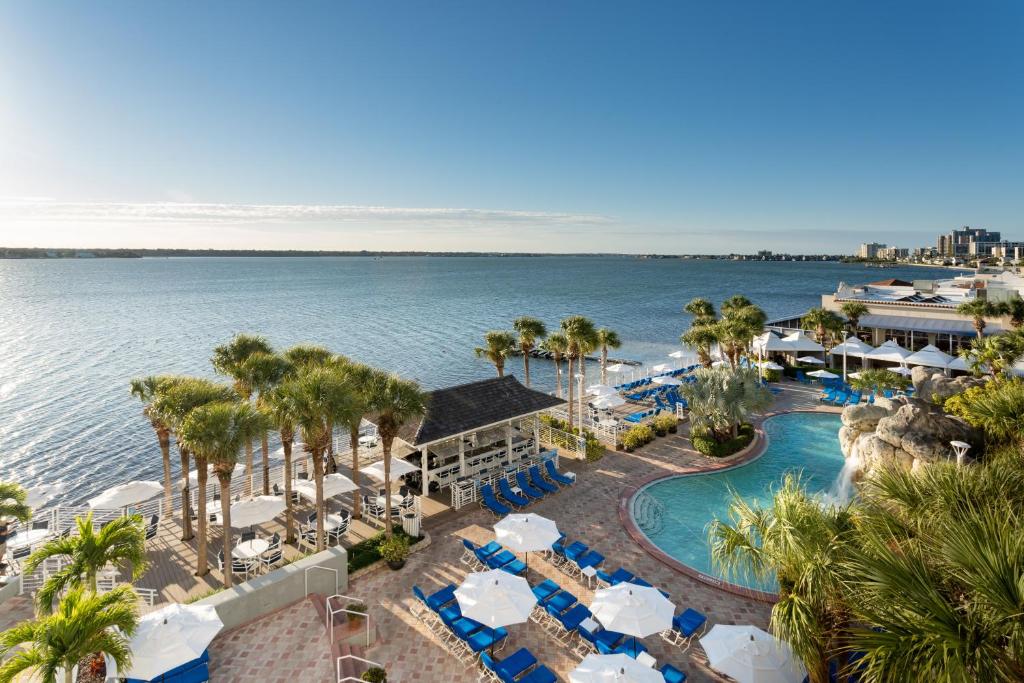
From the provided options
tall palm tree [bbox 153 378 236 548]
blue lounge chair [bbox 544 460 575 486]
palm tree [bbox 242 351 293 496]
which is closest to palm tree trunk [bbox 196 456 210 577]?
tall palm tree [bbox 153 378 236 548]

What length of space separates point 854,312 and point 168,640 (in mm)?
47685

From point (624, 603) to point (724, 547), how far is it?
116 inches

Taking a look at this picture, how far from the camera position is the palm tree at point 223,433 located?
1232 centimetres

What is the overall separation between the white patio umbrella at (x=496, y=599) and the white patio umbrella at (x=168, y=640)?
480 centimetres

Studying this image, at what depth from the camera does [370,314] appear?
94000mm

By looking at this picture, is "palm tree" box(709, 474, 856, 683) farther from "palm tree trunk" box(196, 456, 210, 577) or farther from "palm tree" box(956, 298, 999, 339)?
"palm tree" box(956, 298, 999, 339)

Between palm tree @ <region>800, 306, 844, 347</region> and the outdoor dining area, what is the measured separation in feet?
113

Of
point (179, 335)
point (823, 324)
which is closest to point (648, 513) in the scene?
point (823, 324)

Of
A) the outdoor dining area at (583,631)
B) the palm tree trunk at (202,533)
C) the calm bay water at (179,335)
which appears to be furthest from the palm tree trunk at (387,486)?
the calm bay water at (179,335)

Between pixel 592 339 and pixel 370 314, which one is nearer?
pixel 592 339

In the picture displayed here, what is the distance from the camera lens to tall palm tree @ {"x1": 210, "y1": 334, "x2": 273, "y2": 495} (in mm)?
18250

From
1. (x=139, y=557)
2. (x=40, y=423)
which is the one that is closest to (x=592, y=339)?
(x=139, y=557)

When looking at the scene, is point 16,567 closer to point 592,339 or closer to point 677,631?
point 677,631

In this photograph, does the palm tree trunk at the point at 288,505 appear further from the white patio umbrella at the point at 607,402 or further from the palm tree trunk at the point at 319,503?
the white patio umbrella at the point at 607,402
